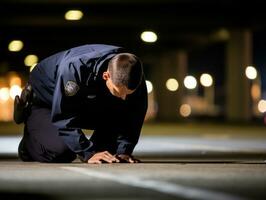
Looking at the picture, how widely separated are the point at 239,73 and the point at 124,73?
39558mm

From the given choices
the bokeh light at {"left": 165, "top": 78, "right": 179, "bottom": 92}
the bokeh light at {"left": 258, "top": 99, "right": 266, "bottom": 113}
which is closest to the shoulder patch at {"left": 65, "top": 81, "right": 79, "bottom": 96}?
the bokeh light at {"left": 165, "top": 78, "right": 179, "bottom": 92}

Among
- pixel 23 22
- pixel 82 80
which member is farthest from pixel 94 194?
pixel 23 22

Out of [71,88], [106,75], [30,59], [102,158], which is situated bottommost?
[102,158]

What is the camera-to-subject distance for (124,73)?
8.11m

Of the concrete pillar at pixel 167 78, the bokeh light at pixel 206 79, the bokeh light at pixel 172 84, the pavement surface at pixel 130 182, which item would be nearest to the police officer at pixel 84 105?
the pavement surface at pixel 130 182

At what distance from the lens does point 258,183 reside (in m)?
7.22

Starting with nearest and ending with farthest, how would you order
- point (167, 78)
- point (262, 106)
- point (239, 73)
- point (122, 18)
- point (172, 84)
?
1. point (122, 18)
2. point (239, 73)
3. point (172, 84)
4. point (167, 78)
5. point (262, 106)

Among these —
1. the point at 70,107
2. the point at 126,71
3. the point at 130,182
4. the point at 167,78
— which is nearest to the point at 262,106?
the point at 167,78

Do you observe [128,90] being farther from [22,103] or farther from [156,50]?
[156,50]

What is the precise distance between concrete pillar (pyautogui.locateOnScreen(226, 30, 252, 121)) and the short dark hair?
3869cm

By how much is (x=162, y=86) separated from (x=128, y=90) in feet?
190

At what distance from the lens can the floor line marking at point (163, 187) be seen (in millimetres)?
6152

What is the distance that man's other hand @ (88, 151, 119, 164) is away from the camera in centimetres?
896

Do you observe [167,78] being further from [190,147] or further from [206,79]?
[206,79]
